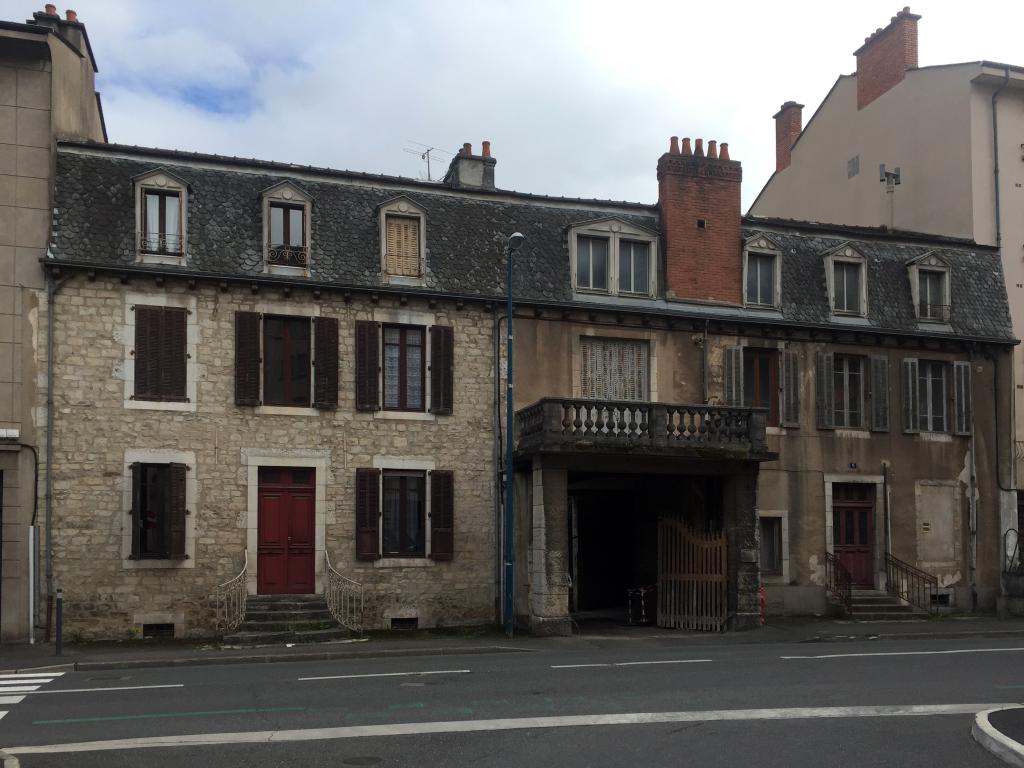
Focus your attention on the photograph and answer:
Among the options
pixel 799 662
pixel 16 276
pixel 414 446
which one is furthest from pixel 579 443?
pixel 16 276

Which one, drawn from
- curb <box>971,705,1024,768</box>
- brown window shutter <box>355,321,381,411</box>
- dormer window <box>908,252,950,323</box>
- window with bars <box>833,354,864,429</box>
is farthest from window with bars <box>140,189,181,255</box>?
dormer window <box>908,252,950,323</box>

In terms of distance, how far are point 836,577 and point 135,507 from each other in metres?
14.9

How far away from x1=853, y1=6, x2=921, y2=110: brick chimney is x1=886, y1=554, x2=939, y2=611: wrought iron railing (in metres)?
13.6

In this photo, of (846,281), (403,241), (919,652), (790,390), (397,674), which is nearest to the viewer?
(397,674)

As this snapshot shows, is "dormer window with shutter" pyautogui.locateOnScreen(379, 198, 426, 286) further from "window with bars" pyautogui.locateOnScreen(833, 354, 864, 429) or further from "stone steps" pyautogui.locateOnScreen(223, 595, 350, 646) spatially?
"window with bars" pyautogui.locateOnScreen(833, 354, 864, 429)

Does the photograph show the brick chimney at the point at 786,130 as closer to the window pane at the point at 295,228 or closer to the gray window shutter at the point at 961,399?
the gray window shutter at the point at 961,399

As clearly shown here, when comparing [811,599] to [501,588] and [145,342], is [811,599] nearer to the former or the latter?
[501,588]

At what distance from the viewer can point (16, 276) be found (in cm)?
2031

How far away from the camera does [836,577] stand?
2511cm

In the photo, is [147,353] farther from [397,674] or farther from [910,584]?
[910,584]

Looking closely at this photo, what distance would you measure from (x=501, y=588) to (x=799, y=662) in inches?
312

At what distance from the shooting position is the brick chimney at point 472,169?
24953 millimetres

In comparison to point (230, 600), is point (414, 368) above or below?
above

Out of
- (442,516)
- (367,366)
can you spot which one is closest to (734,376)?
(442,516)
